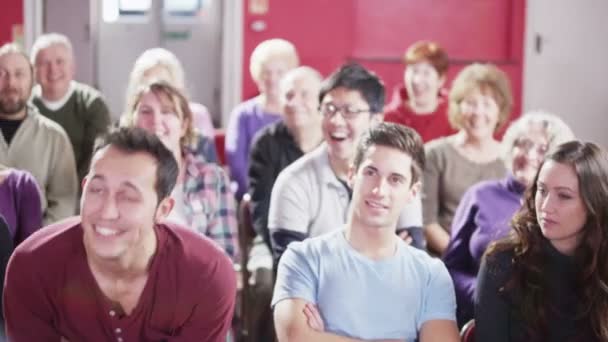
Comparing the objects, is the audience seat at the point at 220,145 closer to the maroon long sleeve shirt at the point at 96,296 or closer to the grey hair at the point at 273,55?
the grey hair at the point at 273,55

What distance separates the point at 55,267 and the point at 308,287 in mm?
580

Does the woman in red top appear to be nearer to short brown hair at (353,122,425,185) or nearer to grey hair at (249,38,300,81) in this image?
grey hair at (249,38,300,81)

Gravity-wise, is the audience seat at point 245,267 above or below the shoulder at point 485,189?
below

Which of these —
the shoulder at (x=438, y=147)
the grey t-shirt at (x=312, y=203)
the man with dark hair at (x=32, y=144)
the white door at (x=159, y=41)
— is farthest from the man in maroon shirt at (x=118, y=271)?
the white door at (x=159, y=41)

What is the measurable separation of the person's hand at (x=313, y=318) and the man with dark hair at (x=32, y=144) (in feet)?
4.66

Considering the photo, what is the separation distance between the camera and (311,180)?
9.61 feet

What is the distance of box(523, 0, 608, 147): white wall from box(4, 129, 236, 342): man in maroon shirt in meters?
4.14

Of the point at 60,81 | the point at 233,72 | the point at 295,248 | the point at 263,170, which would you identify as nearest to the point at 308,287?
the point at 295,248

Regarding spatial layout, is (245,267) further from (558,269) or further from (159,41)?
(159,41)

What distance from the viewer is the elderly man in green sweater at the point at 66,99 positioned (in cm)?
427

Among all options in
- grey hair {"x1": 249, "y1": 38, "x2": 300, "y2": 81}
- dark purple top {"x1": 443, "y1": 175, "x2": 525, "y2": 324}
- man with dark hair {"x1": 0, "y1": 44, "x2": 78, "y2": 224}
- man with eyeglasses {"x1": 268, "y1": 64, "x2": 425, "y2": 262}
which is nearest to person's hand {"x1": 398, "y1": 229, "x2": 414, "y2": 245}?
man with eyeglasses {"x1": 268, "y1": 64, "x2": 425, "y2": 262}

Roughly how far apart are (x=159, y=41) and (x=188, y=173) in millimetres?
3026

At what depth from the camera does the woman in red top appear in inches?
176

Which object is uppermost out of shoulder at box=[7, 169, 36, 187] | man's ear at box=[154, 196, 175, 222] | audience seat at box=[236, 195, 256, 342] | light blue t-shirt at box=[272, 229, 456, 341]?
man's ear at box=[154, 196, 175, 222]
